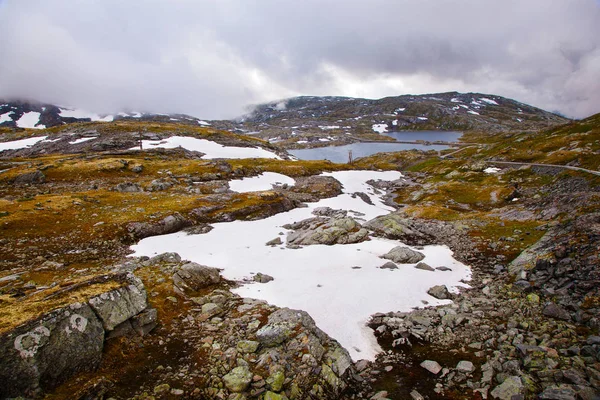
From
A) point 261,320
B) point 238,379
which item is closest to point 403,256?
point 261,320

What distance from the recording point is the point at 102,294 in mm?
11719

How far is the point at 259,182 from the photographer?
210ft

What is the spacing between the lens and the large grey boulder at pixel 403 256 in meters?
25.5

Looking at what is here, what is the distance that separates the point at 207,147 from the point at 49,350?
331 feet

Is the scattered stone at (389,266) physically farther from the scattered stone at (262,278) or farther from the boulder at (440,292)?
the scattered stone at (262,278)

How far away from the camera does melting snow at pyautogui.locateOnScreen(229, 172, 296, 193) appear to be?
5853 centimetres

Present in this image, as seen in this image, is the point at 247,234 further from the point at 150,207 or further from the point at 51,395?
the point at 51,395

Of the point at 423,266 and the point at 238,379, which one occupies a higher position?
the point at 238,379

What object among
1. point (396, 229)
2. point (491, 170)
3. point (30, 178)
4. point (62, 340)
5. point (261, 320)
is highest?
point (491, 170)

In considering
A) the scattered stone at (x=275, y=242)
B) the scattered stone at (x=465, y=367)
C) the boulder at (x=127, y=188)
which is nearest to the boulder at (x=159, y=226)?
the scattered stone at (x=275, y=242)

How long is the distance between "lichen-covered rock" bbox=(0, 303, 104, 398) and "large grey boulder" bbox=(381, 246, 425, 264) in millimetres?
22381

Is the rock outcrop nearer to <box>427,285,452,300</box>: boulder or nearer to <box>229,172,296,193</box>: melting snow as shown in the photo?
<box>427,285,452,300</box>: boulder

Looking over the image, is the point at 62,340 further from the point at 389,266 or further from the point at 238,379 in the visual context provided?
the point at 389,266

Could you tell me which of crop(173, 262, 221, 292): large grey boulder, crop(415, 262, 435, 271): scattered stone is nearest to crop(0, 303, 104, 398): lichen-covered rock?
crop(173, 262, 221, 292): large grey boulder
